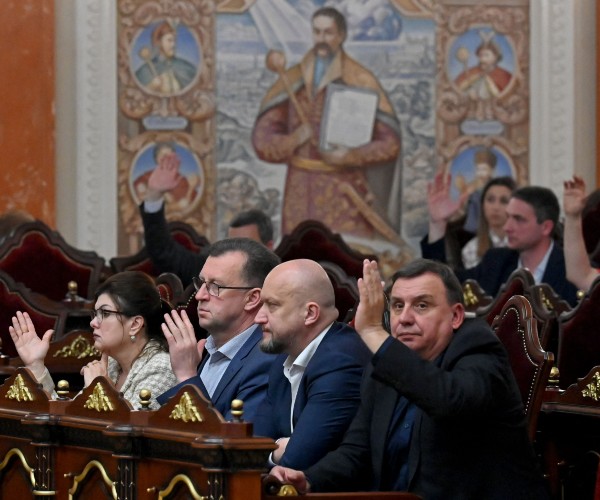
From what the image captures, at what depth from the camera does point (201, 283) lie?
5.50 metres

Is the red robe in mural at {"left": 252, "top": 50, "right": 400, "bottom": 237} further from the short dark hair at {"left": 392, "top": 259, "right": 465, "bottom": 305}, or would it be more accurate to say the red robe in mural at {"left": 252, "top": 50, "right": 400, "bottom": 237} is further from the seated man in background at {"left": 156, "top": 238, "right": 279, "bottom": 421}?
the short dark hair at {"left": 392, "top": 259, "right": 465, "bottom": 305}

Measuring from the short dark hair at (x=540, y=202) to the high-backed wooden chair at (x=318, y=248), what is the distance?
5.15 feet

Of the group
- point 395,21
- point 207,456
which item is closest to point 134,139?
point 395,21

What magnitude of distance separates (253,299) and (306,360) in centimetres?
58

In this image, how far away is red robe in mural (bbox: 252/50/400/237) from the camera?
11078 millimetres

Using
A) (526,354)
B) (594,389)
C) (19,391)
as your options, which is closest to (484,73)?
(594,389)

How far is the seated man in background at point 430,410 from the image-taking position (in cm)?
402

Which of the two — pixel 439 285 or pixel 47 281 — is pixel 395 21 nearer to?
pixel 47 281

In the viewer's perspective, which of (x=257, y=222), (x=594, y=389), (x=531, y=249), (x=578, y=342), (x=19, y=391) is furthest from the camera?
(x=257, y=222)

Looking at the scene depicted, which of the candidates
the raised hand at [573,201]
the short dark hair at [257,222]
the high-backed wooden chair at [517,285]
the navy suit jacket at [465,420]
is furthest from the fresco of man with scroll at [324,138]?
the navy suit jacket at [465,420]

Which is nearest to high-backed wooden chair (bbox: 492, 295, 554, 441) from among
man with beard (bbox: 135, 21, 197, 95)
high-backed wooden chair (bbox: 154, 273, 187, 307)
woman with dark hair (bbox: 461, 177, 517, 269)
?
high-backed wooden chair (bbox: 154, 273, 187, 307)

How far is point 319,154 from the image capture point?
1112cm

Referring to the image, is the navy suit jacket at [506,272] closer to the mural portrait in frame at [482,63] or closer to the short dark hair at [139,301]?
the short dark hair at [139,301]

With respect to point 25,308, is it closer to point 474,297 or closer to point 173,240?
point 173,240
